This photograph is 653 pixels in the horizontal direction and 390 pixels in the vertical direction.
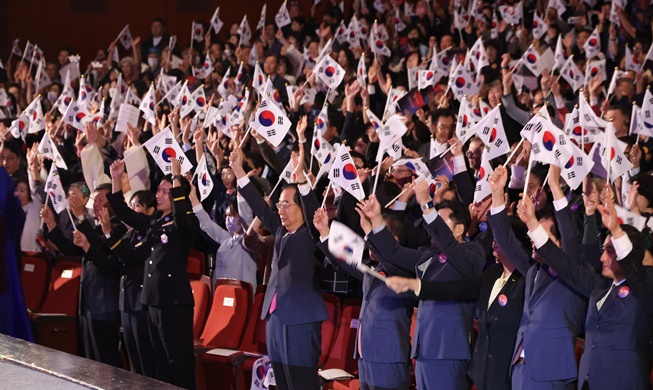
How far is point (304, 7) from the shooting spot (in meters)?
19.0

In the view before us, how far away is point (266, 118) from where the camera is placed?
8.75 m

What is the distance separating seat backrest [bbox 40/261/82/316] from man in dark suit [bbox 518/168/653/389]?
4.94 m

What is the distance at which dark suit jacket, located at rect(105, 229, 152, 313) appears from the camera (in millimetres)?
8398

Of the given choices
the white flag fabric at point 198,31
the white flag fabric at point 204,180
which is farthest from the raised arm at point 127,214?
the white flag fabric at point 198,31

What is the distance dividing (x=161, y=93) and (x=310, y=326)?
712 cm

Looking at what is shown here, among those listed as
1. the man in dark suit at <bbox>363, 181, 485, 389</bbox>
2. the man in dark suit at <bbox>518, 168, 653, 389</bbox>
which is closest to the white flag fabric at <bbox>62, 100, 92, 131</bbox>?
the man in dark suit at <bbox>363, 181, 485, 389</bbox>

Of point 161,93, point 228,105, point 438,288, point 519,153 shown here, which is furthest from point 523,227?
point 161,93

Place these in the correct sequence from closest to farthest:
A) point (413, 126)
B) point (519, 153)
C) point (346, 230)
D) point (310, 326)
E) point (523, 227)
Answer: point (346, 230) < point (523, 227) < point (310, 326) < point (519, 153) < point (413, 126)

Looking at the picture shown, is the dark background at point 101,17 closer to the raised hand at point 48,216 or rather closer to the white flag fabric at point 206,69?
the white flag fabric at point 206,69

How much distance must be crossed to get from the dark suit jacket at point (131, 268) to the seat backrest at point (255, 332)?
82 cm

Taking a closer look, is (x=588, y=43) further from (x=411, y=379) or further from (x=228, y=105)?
(x=411, y=379)

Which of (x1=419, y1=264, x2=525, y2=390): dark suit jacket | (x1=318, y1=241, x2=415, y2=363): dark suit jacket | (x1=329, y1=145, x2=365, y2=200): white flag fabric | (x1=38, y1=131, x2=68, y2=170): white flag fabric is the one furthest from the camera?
(x1=38, y1=131, x2=68, y2=170): white flag fabric

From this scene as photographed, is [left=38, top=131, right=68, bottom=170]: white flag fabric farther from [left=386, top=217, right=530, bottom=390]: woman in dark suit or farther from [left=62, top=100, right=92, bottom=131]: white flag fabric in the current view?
[left=386, top=217, right=530, bottom=390]: woman in dark suit

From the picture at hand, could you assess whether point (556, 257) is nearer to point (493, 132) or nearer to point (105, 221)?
point (493, 132)
